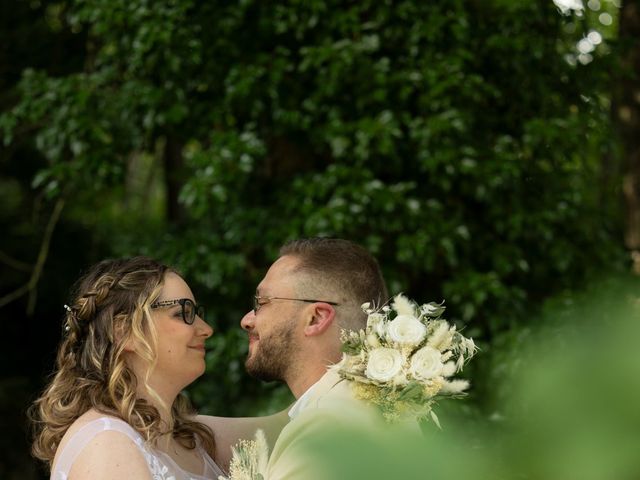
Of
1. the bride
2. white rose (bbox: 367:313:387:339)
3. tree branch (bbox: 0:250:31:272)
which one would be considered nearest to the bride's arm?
the bride

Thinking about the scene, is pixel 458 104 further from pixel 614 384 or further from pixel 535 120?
pixel 614 384

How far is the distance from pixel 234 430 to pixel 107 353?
0.70m

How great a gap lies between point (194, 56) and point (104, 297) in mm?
3002

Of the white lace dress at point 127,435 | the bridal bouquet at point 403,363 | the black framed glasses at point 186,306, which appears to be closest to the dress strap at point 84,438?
the white lace dress at point 127,435

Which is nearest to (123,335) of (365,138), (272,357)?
(272,357)

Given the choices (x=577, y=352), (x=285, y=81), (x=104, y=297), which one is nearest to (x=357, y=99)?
(x=285, y=81)

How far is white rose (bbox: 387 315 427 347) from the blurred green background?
2814 millimetres

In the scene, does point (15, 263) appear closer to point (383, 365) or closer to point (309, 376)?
point (309, 376)

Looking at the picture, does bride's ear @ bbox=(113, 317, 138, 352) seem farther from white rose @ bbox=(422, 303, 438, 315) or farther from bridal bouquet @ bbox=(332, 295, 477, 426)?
white rose @ bbox=(422, 303, 438, 315)

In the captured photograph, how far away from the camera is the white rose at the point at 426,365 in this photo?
8.21 feet

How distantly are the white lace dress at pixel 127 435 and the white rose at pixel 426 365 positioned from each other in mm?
949

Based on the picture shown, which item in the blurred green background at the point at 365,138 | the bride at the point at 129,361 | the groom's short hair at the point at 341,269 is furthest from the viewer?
the blurred green background at the point at 365,138

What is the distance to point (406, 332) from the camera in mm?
2537

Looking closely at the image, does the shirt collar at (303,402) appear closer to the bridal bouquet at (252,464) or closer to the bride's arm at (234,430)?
the bridal bouquet at (252,464)
